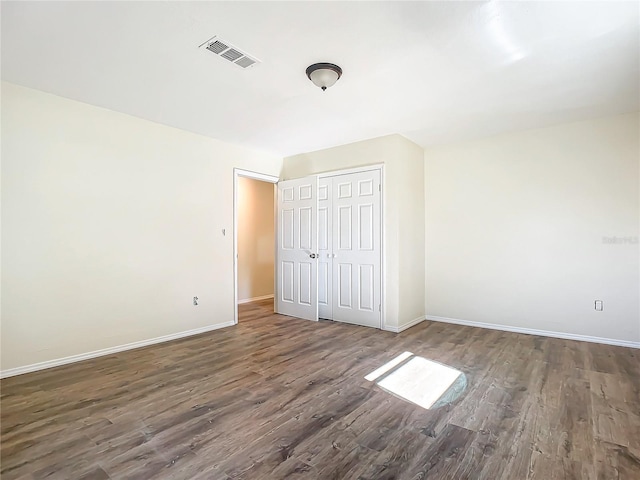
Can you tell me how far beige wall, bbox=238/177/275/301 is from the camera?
21.8 feet

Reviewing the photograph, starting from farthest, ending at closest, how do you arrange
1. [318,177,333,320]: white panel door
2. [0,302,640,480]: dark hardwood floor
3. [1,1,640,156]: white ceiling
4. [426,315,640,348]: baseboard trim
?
1. [318,177,333,320]: white panel door
2. [426,315,640,348]: baseboard trim
3. [1,1,640,156]: white ceiling
4. [0,302,640,480]: dark hardwood floor

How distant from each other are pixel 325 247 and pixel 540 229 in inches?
115

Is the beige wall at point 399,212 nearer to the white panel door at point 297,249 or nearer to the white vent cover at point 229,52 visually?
the white panel door at point 297,249

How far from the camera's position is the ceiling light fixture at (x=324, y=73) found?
264cm

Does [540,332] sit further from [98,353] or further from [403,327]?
[98,353]

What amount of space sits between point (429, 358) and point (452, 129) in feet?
9.47

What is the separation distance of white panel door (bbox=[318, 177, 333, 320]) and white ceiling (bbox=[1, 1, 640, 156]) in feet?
4.19

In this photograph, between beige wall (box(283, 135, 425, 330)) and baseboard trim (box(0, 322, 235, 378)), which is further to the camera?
beige wall (box(283, 135, 425, 330))

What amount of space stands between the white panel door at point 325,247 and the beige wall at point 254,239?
209cm

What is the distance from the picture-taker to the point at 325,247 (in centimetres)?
509

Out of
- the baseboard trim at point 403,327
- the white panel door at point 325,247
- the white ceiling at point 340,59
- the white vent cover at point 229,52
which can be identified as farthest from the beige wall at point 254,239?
the white vent cover at point 229,52

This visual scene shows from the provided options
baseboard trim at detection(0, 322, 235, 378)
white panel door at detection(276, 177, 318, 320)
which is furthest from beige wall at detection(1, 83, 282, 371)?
white panel door at detection(276, 177, 318, 320)

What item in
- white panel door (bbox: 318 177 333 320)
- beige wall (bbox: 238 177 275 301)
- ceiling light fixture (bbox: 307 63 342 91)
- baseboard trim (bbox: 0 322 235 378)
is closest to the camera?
ceiling light fixture (bbox: 307 63 342 91)

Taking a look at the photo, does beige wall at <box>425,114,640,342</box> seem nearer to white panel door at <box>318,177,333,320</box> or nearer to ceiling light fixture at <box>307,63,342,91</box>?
white panel door at <box>318,177,333,320</box>
